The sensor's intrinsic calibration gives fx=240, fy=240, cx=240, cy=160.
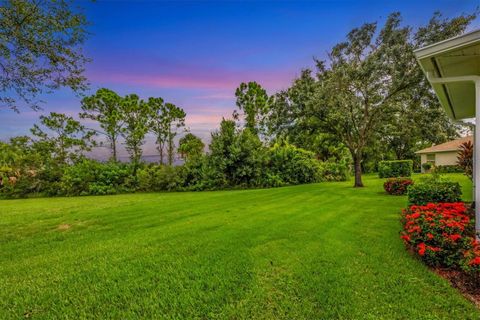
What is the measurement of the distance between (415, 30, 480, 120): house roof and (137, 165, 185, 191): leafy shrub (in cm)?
1438

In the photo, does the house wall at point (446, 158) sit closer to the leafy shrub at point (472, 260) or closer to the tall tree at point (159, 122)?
the leafy shrub at point (472, 260)

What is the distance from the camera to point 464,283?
303 centimetres

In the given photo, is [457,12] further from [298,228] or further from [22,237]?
[22,237]

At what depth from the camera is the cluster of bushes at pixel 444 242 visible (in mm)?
3115

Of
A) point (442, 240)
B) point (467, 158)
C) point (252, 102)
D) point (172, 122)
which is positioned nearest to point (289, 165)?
point (467, 158)

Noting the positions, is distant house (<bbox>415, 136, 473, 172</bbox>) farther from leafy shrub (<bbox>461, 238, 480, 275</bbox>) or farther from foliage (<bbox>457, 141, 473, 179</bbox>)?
leafy shrub (<bbox>461, 238, 480, 275</bbox>)

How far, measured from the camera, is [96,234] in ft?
18.8

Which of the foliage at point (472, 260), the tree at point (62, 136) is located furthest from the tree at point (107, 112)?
the foliage at point (472, 260)

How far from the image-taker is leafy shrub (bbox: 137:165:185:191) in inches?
653

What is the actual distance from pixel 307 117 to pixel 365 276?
1264 centimetres

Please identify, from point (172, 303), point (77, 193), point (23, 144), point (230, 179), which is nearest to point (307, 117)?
point (230, 179)

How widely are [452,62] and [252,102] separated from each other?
94.2 ft

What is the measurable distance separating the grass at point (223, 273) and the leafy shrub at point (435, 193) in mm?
1173

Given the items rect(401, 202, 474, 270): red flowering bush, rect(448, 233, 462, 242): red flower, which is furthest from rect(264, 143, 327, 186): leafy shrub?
rect(448, 233, 462, 242): red flower
